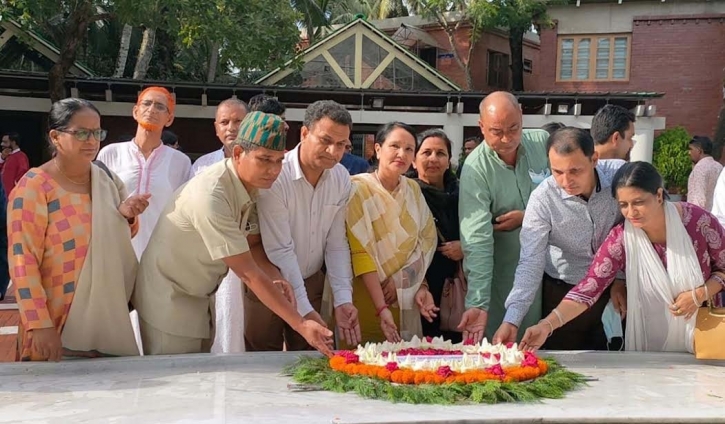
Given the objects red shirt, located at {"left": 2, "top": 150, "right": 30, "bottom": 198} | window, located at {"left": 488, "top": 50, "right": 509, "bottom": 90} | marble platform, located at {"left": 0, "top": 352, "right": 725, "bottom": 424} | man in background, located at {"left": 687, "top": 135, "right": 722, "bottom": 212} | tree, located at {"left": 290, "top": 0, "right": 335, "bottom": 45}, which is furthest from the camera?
window, located at {"left": 488, "top": 50, "right": 509, "bottom": 90}

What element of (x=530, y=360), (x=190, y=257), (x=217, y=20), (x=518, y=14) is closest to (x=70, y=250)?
(x=190, y=257)

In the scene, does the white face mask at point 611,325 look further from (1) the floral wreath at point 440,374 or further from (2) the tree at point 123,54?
(2) the tree at point 123,54

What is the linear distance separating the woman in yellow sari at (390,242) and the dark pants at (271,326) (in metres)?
0.20

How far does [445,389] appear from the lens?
225cm

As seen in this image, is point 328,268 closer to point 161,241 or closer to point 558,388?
point 161,241

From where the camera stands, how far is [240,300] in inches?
130

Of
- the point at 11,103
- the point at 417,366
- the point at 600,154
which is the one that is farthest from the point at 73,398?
the point at 11,103

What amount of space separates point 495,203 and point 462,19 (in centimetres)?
1657

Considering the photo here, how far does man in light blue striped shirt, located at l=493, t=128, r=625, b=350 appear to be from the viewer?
113 inches

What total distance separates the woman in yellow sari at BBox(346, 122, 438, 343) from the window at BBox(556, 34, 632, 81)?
16790 millimetres

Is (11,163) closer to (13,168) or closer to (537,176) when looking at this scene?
(13,168)

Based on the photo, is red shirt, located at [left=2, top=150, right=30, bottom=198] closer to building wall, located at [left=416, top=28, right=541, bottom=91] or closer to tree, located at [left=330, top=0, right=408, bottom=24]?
building wall, located at [left=416, top=28, right=541, bottom=91]

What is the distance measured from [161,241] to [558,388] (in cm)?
155

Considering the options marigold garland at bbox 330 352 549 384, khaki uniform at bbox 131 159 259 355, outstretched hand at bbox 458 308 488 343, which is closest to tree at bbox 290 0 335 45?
outstretched hand at bbox 458 308 488 343
